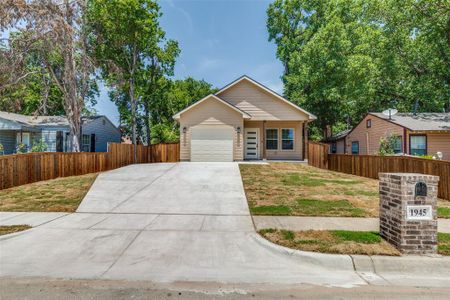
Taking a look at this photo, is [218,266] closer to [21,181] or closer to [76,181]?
[76,181]

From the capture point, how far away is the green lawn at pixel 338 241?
4691 mm

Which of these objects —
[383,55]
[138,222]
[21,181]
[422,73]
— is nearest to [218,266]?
[138,222]

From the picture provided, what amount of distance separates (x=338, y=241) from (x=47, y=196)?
916 centimetres

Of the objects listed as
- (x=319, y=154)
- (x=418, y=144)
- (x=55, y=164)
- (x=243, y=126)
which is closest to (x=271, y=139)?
(x=243, y=126)

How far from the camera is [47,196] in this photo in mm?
9078

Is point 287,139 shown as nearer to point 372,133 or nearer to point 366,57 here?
point 372,133

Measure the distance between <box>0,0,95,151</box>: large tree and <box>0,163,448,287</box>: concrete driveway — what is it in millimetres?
12763

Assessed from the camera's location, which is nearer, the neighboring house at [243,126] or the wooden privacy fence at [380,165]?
the wooden privacy fence at [380,165]

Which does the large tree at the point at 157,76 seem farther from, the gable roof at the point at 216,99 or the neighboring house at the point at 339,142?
the neighboring house at the point at 339,142

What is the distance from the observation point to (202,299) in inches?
136

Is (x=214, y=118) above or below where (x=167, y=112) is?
below

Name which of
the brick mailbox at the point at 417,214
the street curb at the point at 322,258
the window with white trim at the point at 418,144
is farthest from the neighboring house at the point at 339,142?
the street curb at the point at 322,258

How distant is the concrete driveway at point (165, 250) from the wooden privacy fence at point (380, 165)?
6.99 meters

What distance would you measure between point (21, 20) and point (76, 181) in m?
12.0
